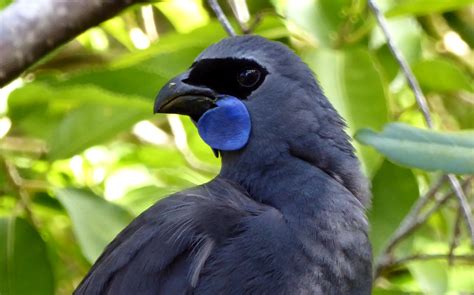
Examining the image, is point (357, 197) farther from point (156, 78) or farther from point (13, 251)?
point (13, 251)

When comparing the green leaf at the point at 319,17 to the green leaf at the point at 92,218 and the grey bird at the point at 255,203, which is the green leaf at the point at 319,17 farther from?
the green leaf at the point at 92,218

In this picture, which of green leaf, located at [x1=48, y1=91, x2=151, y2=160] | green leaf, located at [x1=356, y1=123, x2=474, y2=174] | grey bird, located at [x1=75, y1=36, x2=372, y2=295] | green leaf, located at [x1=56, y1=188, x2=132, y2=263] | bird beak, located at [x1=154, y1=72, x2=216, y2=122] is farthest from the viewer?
green leaf, located at [x1=48, y1=91, x2=151, y2=160]

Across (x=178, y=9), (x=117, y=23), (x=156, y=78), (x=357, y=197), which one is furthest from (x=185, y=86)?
(x=117, y=23)

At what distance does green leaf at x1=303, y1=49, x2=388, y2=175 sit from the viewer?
1.89 m

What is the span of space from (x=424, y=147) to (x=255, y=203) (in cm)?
33

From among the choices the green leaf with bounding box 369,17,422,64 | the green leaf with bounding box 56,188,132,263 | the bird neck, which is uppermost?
the bird neck

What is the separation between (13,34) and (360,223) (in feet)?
2.09

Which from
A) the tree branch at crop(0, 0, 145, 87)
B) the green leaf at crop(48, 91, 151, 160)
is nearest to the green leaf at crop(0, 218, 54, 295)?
the green leaf at crop(48, 91, 151, 160)

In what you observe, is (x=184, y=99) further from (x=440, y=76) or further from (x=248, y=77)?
(x=440, y=76)

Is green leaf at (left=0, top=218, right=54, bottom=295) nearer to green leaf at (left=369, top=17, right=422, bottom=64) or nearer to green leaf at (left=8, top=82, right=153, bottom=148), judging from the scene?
green leaf at (left=8, top=82, right=153, bottom=148)

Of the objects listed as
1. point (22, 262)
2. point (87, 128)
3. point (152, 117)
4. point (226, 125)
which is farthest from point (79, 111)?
point (226, 125)

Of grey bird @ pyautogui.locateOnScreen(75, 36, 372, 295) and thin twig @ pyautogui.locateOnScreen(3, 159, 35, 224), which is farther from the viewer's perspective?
thin twig @ pyautogui.locateOnScreen(3, 159, 35, 224)

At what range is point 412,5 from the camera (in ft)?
6.33

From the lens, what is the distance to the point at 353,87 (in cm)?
192
